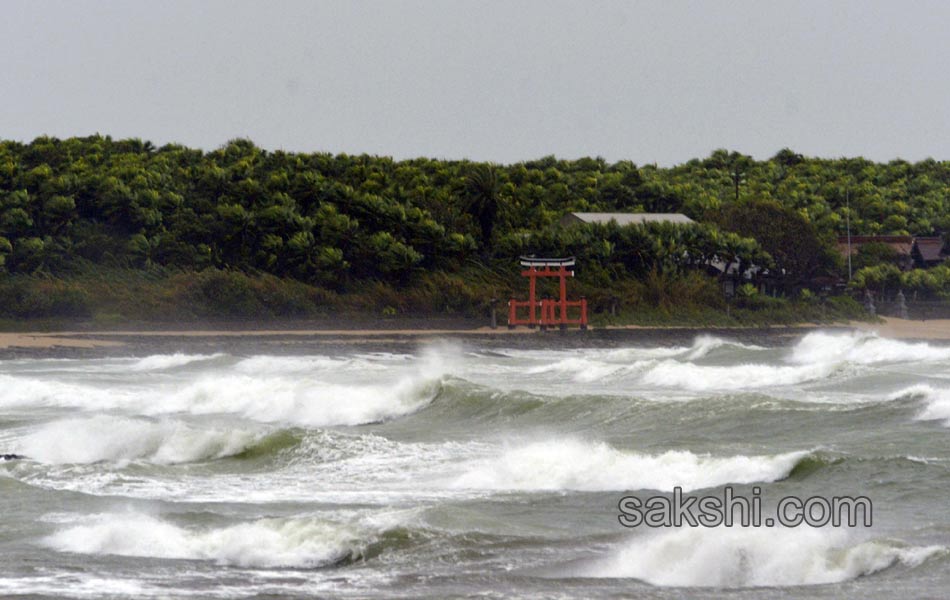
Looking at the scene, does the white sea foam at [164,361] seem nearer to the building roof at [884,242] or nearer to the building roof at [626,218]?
the building roof at [626,218]

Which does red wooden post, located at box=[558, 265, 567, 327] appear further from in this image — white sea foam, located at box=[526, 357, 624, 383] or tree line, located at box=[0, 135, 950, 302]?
white sea foam, located at box=[526, 357, 624, 383]

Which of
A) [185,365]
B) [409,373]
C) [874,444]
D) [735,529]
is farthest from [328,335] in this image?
[735,529]

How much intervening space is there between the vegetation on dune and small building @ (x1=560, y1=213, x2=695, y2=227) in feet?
3.53

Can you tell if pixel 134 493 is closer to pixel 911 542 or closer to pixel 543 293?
pixel 911 542

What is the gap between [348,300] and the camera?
60.1 metres

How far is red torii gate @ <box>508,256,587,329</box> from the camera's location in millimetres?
58156

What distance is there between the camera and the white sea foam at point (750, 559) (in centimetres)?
1284

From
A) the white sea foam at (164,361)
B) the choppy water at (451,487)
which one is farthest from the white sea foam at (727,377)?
the white sea foam at (164,361)

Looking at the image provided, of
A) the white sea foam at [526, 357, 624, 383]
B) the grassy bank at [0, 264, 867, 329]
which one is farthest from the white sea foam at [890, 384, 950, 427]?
the grassy bank at [0, 264, 867, 329]

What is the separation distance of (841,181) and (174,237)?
49928 millimetres

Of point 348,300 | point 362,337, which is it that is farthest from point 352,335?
point 348,300

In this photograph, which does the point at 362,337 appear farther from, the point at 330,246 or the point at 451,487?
the point at 451,487

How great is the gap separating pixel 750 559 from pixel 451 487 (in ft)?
18.7

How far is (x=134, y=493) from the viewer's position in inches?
701
